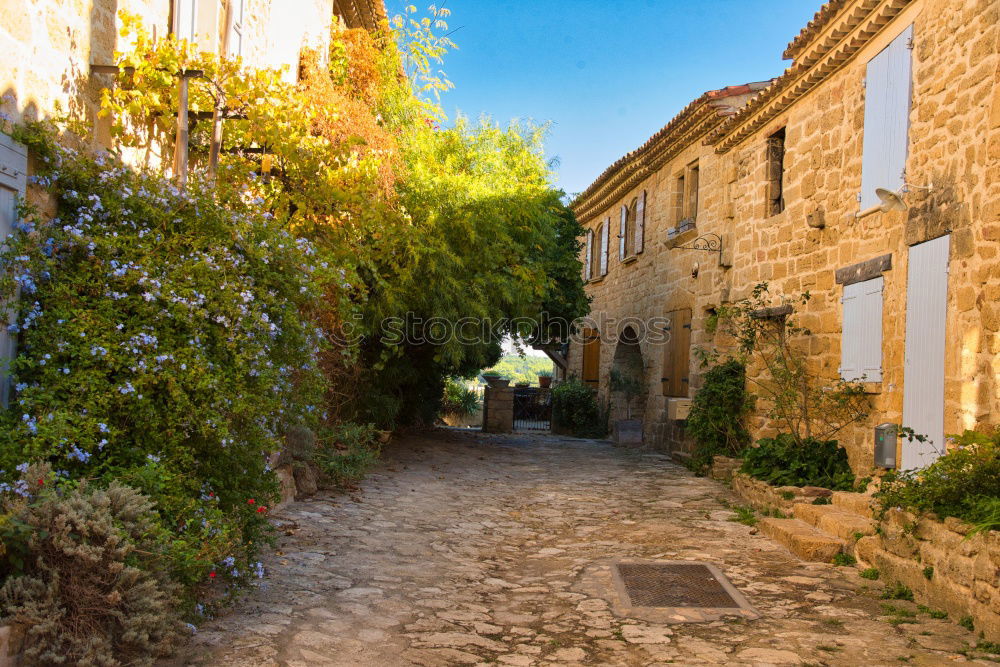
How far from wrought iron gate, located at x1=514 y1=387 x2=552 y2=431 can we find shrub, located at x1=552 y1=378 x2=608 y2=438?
147 cm

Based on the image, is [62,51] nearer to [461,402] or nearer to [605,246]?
[605,246]

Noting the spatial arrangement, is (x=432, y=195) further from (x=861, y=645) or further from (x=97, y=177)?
(x=861, y=645)

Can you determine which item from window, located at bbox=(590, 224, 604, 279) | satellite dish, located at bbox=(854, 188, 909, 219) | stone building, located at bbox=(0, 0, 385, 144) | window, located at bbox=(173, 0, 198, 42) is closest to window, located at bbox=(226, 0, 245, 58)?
stone building, located at bbox=(0, 0, 385, 144)

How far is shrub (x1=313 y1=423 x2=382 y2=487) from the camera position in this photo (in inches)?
289

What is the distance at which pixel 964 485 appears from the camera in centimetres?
447

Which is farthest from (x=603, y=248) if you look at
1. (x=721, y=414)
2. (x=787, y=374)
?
(x=787, y=374)

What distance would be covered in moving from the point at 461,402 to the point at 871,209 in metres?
15.5

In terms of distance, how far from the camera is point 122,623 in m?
2.86

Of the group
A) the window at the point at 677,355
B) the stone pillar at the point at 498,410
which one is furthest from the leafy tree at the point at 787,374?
the stone pillar at the point at 498,410

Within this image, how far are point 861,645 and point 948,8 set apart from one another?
4.74 metres

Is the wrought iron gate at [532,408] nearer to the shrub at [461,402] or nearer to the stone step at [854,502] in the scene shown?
the shrub at [461,402]

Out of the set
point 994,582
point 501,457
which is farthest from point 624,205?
point 994,582

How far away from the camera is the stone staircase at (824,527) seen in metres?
5.47

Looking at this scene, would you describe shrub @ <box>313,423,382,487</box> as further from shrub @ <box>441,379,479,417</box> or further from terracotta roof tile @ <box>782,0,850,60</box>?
shrub @ <box>441,379,479,417</box>
